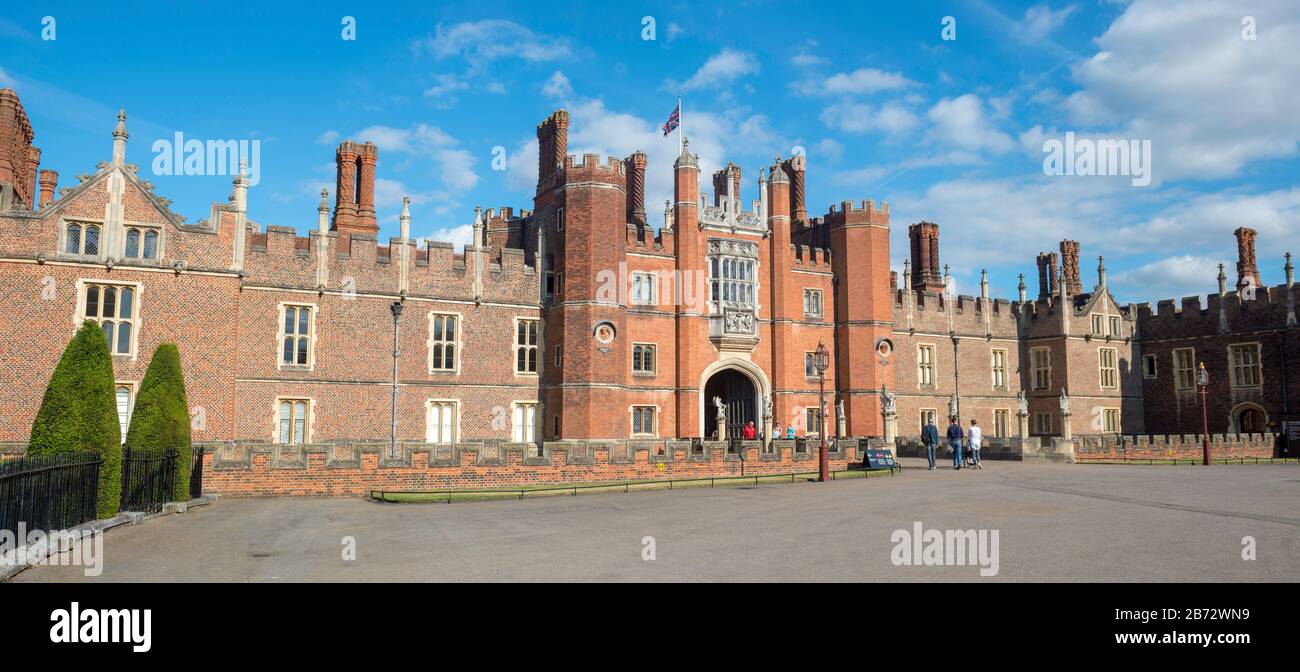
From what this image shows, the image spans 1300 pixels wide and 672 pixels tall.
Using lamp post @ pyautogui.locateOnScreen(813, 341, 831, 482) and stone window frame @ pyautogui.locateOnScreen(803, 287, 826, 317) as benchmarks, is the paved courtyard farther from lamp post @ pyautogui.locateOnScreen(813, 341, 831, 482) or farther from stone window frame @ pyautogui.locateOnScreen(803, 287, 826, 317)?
stone window frame @ pyautogui.locateOnScreen(803, 287, 826, 317)

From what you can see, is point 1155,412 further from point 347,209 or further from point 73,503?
point 73,503

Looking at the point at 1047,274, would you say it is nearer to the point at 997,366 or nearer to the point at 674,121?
Answer: the point at 997,366

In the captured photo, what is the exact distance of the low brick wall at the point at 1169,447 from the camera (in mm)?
30719

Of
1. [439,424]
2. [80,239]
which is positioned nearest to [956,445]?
[439,424]

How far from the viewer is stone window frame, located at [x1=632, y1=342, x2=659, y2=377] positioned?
3294cm

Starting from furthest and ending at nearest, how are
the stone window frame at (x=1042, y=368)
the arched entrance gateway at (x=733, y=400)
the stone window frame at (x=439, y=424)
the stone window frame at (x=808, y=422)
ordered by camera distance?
the stone window frame at (x=1042, y=368), the arched entrance gateway at (x=733, y=400), the stone window frame at (x=808, y=422), the stone window frame at (x=439, y=424)

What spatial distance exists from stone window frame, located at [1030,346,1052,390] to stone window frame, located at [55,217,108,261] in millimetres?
39478

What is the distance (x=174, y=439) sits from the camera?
1725cm

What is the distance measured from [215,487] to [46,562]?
10.4 meters

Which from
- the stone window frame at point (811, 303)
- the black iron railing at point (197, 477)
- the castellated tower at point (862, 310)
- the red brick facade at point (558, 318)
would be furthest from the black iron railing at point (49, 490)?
the castellated tower at point (862, 310)

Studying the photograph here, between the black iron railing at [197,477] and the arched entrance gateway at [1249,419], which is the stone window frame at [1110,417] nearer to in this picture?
the arched entrance gateway at [1249,419]

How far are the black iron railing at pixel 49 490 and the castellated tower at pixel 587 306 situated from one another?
1765cm
